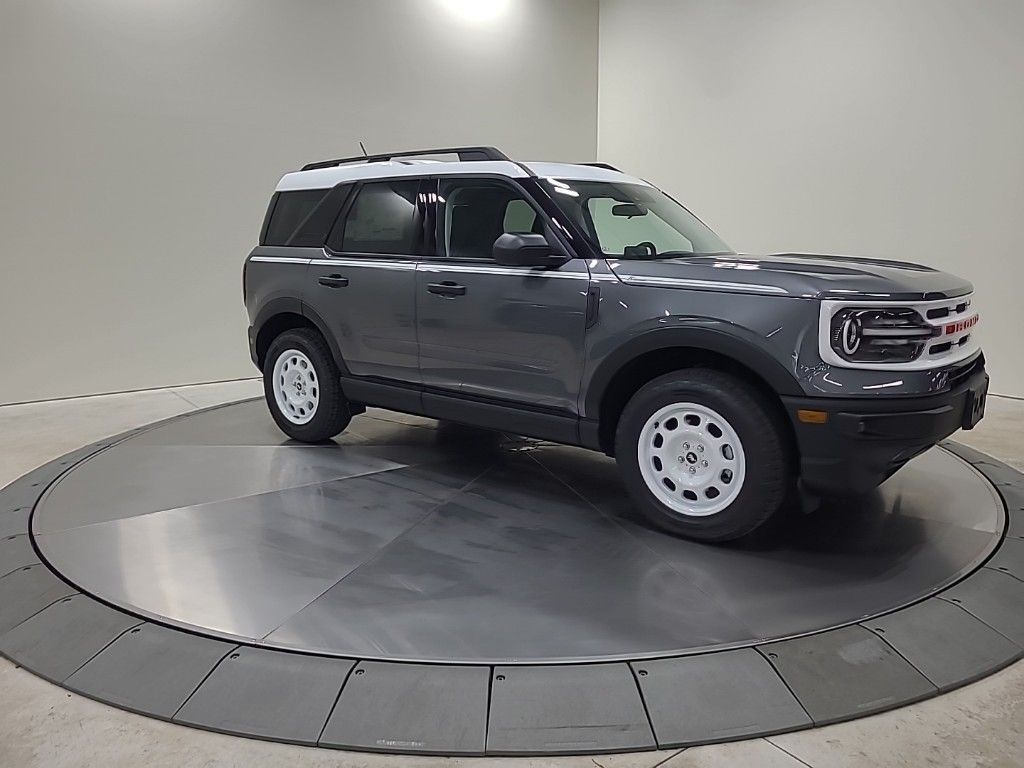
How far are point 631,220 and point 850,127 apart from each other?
415 cm

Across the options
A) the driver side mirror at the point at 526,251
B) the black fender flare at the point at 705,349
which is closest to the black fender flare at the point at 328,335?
the driver side mirror at the point at 526,251

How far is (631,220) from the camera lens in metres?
4.10

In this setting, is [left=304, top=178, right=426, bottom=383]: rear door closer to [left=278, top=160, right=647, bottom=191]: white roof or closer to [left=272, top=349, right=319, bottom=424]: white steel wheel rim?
[left=278, top=160, right=647, bottom=191]: white roof

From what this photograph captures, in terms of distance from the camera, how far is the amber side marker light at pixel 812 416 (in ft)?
10.1

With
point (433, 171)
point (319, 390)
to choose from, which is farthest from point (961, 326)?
point (319, 390)

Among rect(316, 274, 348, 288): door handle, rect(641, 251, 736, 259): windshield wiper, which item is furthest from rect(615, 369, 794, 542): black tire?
Answer: rect(316, 274, 348, 288): door handle

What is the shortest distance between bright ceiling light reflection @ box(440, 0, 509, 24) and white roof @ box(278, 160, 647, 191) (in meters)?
4.26

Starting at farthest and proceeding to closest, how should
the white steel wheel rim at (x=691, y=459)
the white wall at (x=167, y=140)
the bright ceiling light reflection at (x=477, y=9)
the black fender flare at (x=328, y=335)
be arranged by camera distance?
the bright ceiling light reflection at (x=477, y=9) → the white wall at (x=167, y=140) → the black fender flare at (x=328, y=335) → the white steel wheel rim at (x=691, y=459)

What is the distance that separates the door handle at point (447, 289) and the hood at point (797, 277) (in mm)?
834

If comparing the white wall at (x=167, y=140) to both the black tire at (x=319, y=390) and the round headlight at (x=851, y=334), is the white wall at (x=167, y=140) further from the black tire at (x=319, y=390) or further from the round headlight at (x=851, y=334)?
the round headlight at (x=851, y=334)

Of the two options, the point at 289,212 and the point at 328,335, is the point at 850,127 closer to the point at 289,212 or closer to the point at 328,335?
the point at 289,212

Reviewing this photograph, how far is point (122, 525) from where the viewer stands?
12.3ft

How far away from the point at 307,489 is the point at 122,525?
877 mm

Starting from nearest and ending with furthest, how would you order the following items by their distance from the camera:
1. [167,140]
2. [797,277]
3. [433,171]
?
[797,277] → [433,171] → [167,140]
